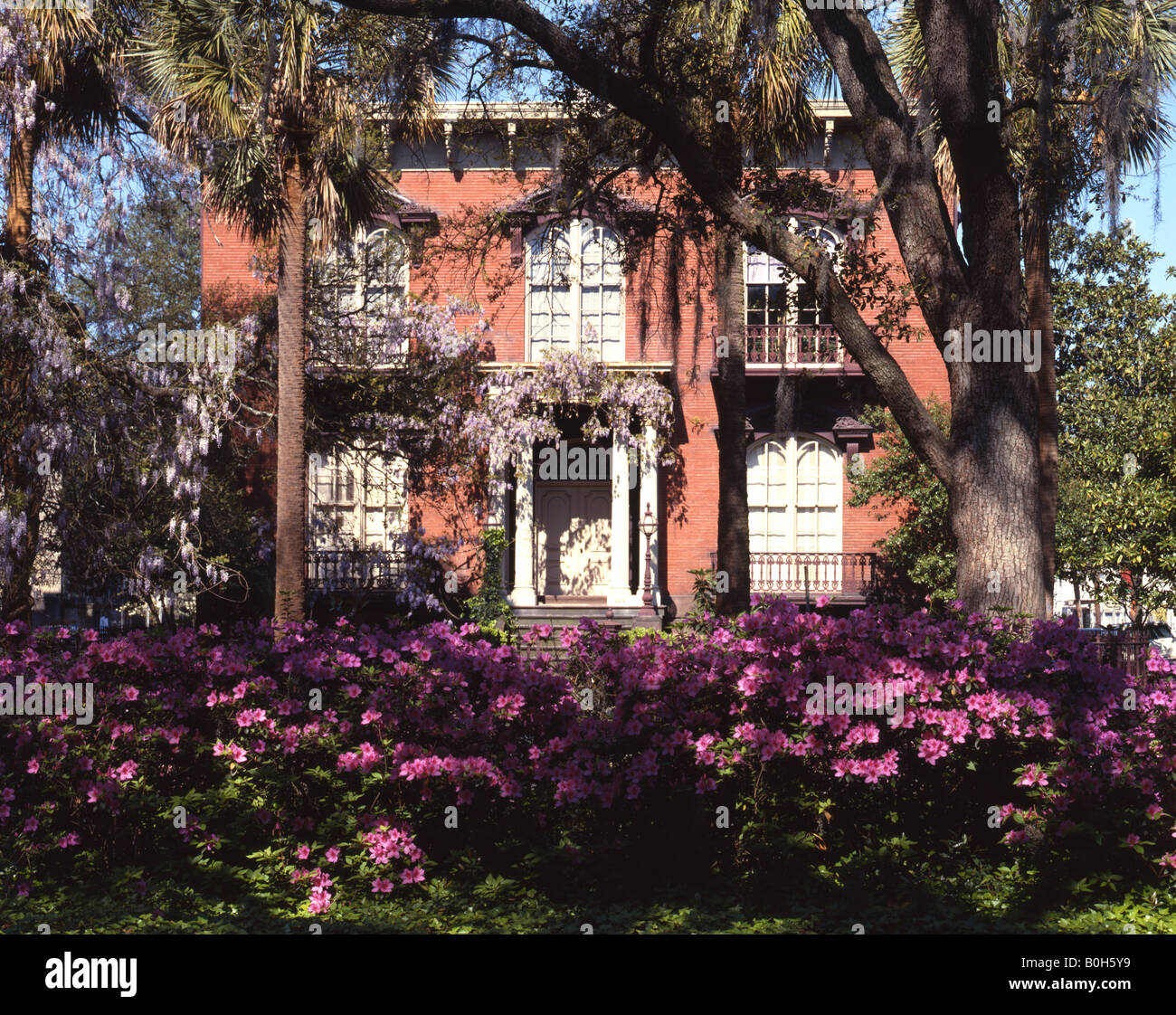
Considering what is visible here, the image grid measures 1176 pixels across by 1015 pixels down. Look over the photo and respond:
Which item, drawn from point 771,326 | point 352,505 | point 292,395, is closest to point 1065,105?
point 292,395

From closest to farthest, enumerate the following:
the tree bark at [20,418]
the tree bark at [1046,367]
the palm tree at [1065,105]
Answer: the palm tree at [1065,105], the tree bark at [1046,367], the tree bark at [20,418]

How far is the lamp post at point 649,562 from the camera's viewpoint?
73.2 ft

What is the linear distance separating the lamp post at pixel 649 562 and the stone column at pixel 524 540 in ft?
7.26

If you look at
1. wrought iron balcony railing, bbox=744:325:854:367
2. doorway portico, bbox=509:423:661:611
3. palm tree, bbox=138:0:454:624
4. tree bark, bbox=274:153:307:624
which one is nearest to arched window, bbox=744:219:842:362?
wrought iron balcony railing, bbox=744:325:854:367

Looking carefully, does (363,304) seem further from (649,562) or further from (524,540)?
(649,562)

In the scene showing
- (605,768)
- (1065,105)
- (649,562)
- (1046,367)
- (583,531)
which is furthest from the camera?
(583,531)

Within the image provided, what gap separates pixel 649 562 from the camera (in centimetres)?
2270

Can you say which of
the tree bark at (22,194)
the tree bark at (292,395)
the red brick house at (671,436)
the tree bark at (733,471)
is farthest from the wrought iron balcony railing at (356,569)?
the tree bark at (733,471)

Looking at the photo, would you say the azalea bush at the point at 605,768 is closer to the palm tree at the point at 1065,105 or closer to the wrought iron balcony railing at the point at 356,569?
the palm tree at the point at 1065,105

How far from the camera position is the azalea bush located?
6762 mm

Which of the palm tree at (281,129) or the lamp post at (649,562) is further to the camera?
the lamp post at (649,562)

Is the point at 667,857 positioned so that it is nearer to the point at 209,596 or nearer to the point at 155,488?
the point at 155,488

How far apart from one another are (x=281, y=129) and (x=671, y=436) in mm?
10370

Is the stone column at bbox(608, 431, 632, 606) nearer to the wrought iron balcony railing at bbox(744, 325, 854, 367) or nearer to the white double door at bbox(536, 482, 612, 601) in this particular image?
the white double door at bbox(536, 482, 612, 601)
